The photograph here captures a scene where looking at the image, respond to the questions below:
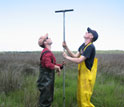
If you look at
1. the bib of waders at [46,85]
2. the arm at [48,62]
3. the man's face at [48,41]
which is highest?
the man's face at [48,41]

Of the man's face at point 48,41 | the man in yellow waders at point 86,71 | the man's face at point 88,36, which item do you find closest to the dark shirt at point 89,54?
the man in yellow waders at point 86,71

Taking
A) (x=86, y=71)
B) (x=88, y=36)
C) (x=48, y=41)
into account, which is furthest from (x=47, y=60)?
(x=88, y=36)

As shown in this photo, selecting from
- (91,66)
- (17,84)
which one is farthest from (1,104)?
(91,66)

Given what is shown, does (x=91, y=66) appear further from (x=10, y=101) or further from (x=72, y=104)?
(x=10, y=101)

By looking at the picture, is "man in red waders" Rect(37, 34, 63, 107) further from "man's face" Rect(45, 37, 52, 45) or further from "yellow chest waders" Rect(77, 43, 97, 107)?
"yellow chest waders" Rect(77, 43, 97, 107)

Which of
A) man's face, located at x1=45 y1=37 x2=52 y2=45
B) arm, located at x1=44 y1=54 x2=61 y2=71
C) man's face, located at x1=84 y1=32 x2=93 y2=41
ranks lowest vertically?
arm, located at x1=44 y1=54 x2=61 y2=71

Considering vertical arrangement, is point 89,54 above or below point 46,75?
above

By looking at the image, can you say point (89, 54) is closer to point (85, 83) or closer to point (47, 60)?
point (85, 83)

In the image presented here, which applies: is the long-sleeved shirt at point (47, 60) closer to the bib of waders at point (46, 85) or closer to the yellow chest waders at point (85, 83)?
the bib of waders at point (46, 85)

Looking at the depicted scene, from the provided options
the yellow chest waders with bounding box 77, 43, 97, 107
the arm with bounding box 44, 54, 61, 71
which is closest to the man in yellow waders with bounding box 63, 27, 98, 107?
the yellow chest waders with bounding box 77, 43, 97, 107

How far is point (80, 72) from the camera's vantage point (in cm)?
273

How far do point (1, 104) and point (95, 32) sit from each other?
8.15 feet

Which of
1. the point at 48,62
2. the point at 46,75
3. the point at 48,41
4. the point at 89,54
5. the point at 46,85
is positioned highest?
the point at 48,41

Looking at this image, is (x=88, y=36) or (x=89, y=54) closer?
(x=89, y=54)
